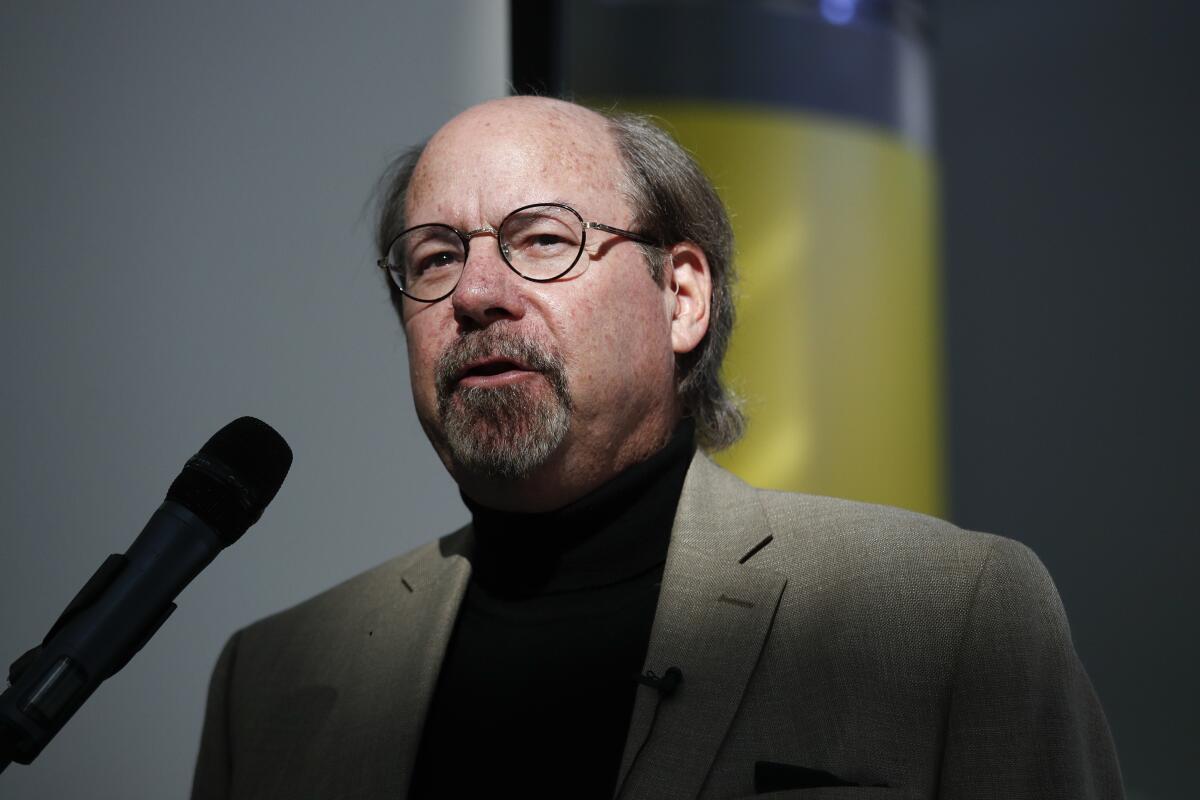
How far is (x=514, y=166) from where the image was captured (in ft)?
5.59

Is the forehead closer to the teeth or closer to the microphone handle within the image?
the teeth

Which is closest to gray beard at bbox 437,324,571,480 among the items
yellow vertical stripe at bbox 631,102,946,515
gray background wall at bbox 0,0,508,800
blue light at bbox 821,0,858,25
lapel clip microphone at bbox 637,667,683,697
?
lapel clip microphone at bbox 637,667,683,697

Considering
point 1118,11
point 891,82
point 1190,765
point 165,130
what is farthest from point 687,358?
point 1118,11

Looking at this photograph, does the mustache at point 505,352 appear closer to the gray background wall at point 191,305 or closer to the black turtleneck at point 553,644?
the black turtleneck at point 553,644

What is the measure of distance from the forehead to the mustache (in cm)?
16

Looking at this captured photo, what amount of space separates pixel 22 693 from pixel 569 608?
0.77m

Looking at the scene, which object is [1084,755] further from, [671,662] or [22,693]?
[22,693]

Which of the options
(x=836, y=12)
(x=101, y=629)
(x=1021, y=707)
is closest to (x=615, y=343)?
(x=1021, y=707)

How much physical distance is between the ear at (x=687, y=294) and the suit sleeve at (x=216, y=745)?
81 cm

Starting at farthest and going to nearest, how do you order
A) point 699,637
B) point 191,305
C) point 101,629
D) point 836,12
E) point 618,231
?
point 836,12
point 191,305
point 618,231
point 699,637
point 101,629

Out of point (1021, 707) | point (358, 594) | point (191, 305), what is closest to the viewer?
point (1021, 707)

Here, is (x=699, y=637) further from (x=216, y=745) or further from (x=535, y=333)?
(x=216, y=745)

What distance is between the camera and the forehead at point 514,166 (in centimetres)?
169

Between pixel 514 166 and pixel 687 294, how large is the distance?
0.32 m
